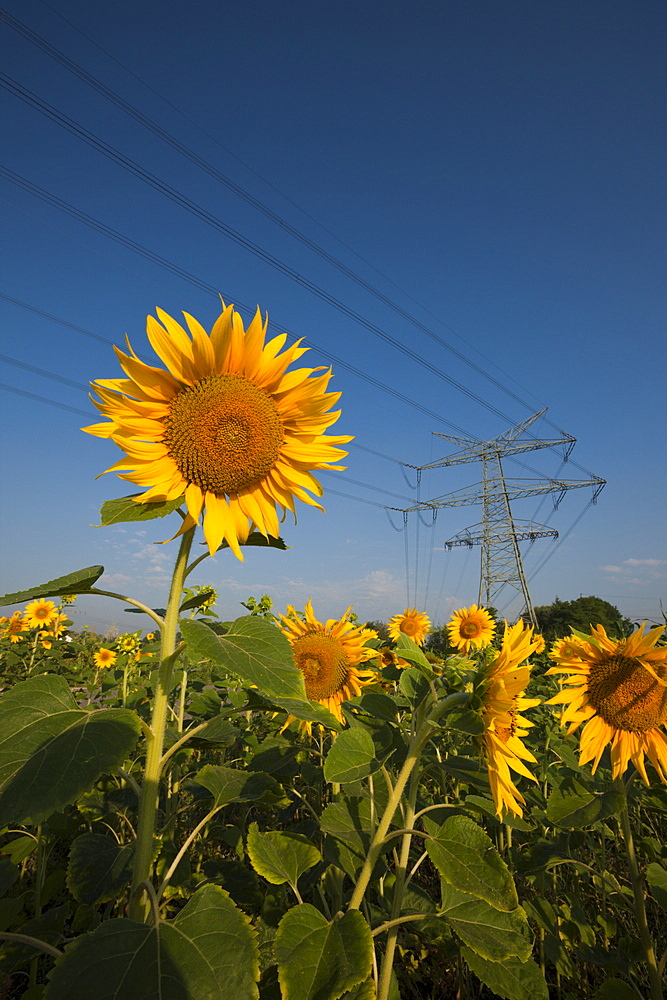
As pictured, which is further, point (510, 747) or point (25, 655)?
point (25, 655)

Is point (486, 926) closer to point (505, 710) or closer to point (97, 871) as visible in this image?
point (505, 710)

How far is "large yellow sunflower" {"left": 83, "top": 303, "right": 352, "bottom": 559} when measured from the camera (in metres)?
1.64

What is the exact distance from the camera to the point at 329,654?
9.59 feet

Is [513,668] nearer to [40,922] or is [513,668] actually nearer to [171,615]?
[171,615]

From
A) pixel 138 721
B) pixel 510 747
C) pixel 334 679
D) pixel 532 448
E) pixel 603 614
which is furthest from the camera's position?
pixel 532 448

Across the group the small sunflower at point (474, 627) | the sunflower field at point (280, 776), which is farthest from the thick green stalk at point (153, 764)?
the small sunflower at point (474, 627)

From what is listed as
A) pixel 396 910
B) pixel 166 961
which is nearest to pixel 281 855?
pixel 396 910

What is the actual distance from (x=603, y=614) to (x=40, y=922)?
78.0 feet

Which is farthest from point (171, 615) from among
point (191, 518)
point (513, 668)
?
point (513, 668)

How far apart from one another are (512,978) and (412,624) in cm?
533

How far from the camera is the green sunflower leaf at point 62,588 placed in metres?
1.41

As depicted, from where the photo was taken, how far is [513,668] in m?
1.75

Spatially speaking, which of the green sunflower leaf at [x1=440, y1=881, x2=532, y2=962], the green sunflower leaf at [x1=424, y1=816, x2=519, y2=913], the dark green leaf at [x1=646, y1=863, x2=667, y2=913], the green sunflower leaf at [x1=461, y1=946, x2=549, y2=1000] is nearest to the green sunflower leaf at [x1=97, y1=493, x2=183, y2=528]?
the green sunflower leaf at [x1=424, y1=816, x2=519, y2=913]

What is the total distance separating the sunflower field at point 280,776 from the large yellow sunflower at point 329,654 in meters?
0.02
